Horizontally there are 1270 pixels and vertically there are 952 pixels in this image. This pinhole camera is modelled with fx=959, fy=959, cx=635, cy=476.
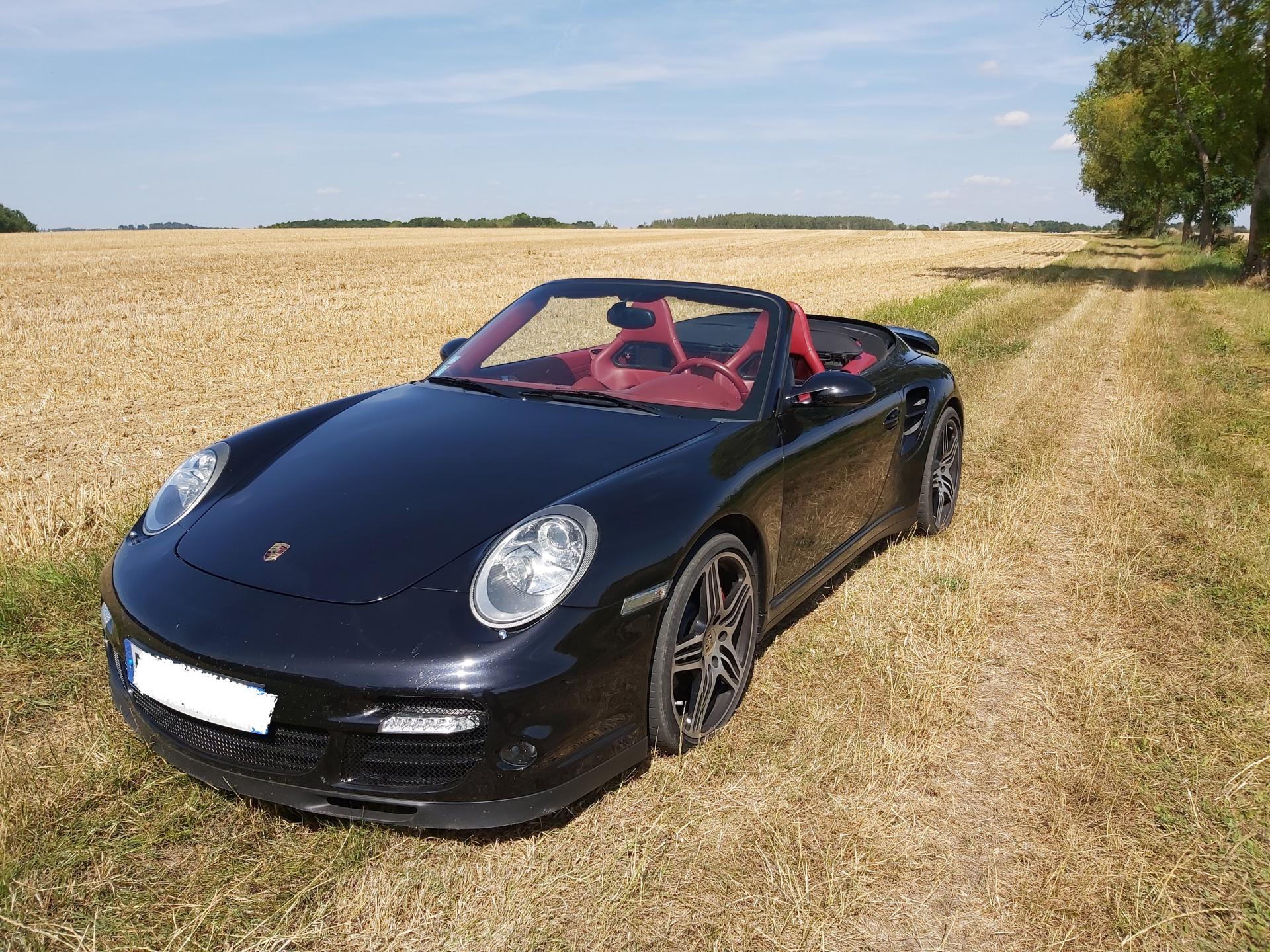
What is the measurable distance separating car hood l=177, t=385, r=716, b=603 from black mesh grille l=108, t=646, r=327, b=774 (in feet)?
1.08

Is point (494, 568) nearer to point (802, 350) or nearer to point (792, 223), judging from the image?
point (802, 350)

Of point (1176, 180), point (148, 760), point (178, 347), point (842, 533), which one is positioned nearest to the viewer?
point (148, 760)

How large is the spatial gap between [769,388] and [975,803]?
1494 mm

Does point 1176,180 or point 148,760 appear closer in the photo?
point 148,760

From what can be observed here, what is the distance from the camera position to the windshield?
3.49m

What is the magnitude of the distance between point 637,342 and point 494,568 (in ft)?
5.46

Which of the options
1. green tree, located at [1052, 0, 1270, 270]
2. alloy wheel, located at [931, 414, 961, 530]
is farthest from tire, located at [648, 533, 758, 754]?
green tree, located at [1052, 0, 1270, 270]

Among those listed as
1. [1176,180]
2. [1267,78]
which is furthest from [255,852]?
[1176,180]

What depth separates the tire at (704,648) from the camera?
8.63 feet

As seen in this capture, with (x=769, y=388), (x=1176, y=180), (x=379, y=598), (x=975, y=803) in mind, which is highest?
(x=1176, y=180)

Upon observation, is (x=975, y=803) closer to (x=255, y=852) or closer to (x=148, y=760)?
(x=255, y=852)

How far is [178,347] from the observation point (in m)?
11.3

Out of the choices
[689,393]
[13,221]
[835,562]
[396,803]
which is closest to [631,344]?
[689,393]

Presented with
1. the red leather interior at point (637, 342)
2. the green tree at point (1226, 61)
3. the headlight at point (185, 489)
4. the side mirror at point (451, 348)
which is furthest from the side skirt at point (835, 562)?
the green tree at point (1226, 61)
